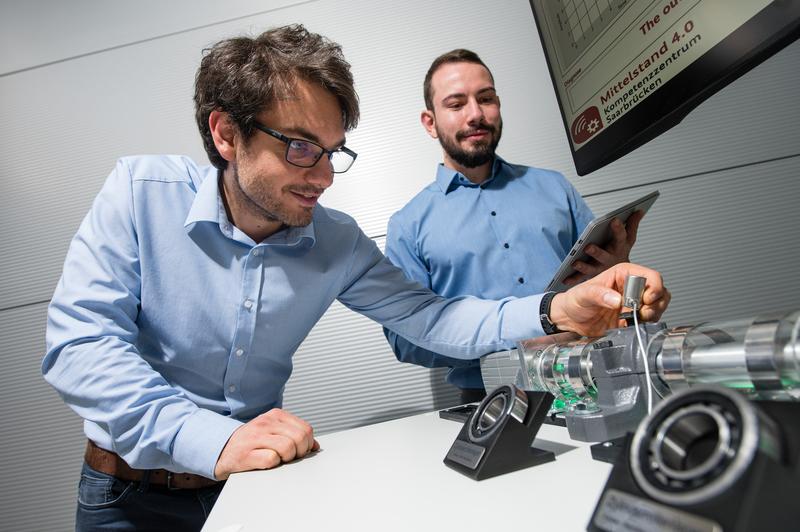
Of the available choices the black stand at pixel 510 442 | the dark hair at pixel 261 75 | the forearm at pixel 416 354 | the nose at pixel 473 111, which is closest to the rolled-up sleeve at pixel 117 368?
the dark hair at pixel 261 75

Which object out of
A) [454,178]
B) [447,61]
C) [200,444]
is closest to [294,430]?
[200,444]

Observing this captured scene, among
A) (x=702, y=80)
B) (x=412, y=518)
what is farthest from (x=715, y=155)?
(x=412, y=518)

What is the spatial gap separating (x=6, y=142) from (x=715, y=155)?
3.33 metres

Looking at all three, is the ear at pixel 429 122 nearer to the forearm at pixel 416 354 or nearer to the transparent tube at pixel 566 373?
the forearm at pixel 416 354

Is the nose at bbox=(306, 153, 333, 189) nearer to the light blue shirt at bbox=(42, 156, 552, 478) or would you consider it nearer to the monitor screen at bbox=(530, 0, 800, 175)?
the light blue shirt at bbox=(42, 156, 552, 478)

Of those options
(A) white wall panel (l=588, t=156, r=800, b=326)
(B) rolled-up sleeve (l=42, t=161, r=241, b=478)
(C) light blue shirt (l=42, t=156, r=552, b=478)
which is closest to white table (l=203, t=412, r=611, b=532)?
(B) rolled-up sleeve (l=42, t=161, r=241, b=478)

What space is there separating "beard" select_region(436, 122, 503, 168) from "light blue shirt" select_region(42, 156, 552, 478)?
0.79m

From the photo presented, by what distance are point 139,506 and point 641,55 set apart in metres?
1.57

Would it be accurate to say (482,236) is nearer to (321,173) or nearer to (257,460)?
(321,173)

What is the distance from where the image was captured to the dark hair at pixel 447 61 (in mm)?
2133

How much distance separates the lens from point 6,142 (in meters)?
2.42

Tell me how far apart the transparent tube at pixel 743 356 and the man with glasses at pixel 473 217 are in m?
1.21

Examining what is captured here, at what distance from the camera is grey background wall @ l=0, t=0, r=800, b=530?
225 cm

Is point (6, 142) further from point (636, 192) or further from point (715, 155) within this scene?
point (715, 155)
